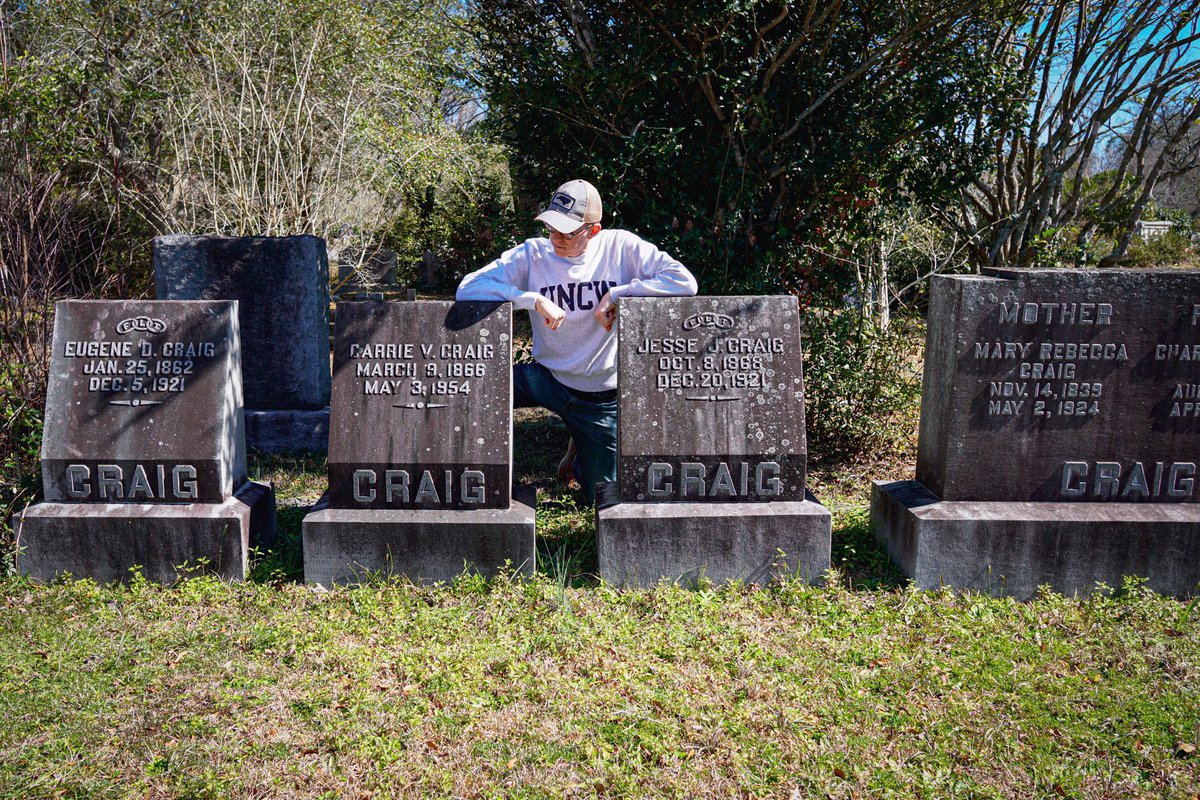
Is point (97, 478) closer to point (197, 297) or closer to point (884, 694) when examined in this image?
point (197, 297)

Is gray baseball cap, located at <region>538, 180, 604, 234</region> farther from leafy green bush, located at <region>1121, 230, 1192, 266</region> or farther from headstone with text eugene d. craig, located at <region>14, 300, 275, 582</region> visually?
leafy green bush, located at <region>1121, 230, 1192, 266</region>

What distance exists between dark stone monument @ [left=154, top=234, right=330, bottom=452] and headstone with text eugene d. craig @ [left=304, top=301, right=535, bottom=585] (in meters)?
2.57

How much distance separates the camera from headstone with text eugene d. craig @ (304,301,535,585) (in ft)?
14.2


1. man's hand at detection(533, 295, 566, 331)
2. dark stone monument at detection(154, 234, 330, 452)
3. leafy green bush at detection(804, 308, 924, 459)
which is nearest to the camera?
man's hand at detection(533, 295, 566, 331)

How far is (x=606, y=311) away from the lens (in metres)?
4.77

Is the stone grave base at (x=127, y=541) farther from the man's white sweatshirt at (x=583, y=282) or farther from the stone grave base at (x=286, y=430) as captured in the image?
the stone grave base at (x=286, y=430)

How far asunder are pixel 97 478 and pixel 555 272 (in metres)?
2.47

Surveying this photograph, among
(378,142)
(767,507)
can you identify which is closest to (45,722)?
(767,507)

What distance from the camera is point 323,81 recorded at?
498 inches

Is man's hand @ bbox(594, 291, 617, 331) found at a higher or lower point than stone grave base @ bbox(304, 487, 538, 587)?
higher

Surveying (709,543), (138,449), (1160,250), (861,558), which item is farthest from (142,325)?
(1160,250)

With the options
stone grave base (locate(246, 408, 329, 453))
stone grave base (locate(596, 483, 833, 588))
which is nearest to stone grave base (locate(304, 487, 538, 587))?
stone grave base (locate(596, 483, 833, 588))

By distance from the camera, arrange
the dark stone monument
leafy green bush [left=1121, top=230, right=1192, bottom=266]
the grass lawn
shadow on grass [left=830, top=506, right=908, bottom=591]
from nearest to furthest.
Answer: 1. the grass lawn
2. shadow on grass [left=830, top=506, right=908, bottom=591]
3. the dark stone monument
4. leafy green bush [left=1121, top=230, right=1192, bottom=266]

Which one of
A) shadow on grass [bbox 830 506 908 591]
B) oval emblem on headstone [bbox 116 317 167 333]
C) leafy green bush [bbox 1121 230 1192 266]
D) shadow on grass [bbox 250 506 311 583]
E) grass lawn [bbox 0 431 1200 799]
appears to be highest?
leafy green bush [bbox 1121 230 1192 266]
